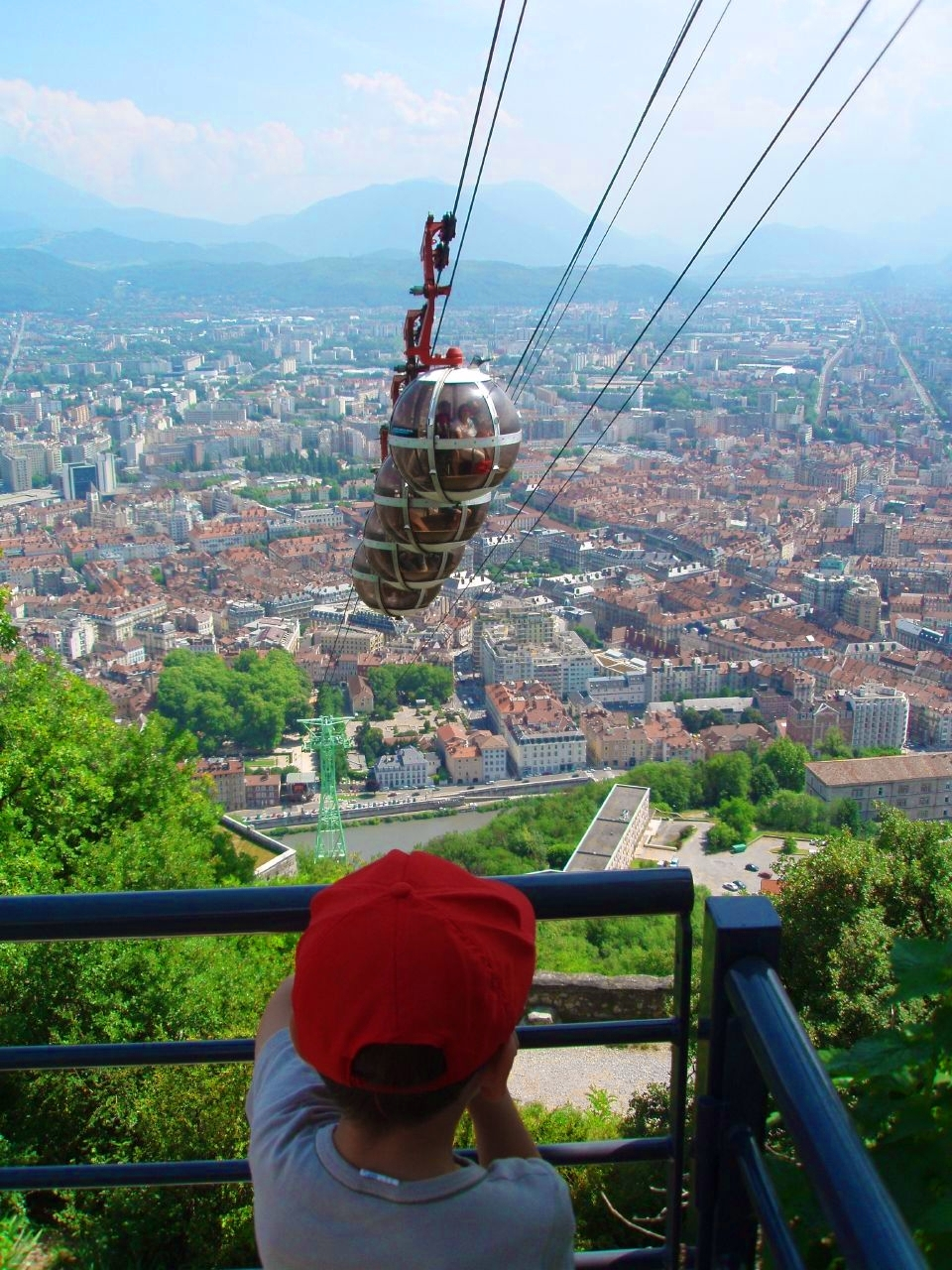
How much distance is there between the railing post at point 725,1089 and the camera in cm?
55

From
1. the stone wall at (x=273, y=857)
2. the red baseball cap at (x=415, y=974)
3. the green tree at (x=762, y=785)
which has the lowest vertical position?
the green tree at (x=762, y=785)

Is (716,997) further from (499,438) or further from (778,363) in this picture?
(778,363)

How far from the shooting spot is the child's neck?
0.49 meters

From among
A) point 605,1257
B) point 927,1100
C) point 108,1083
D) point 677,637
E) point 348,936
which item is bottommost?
point 677,637

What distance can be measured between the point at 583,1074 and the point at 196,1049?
2.93m

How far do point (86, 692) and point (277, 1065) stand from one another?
5.42 meters

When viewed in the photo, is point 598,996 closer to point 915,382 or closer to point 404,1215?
point 404,1215

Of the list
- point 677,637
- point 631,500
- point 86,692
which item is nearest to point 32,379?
point 631,500

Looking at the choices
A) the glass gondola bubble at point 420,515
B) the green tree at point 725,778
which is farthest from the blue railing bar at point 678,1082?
the green tree at point 725,778

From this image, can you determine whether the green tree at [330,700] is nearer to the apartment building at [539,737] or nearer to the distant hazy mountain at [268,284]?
the apartment building at [539,737]

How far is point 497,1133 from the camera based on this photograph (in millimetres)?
529

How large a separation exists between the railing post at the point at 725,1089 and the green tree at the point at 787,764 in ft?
53.2

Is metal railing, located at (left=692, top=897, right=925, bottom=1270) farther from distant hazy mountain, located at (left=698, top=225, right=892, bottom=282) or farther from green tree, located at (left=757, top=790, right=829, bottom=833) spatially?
distant hazy mountain, located at (left=698, top=225, right=892, bottom=282)

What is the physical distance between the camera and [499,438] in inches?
102
